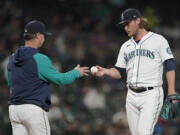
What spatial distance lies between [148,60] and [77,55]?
483 cm

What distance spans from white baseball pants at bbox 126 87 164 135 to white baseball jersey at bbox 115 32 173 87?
14 centimetres

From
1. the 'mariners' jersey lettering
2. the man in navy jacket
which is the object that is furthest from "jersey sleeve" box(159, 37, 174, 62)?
the man in navy jacket

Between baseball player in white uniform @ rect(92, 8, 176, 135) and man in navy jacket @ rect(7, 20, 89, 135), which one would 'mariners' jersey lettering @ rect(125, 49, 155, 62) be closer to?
baseball player in white uniform @ rect(92, 8, 176, 135)

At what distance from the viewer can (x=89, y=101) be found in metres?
10.2

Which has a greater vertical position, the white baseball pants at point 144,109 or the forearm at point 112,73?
the forearm at point 112,73

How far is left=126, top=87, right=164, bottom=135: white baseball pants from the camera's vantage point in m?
5.75

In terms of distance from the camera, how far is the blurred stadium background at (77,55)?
962 cm

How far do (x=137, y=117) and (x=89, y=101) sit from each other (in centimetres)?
429

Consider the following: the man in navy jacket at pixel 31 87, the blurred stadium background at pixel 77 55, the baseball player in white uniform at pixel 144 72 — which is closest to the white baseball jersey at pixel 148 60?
the baseball player in white uniform at pixel 144 72

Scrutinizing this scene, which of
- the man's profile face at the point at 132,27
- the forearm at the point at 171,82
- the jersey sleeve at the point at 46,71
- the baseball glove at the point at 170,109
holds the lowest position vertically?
the baseball glove at the point at 170,109

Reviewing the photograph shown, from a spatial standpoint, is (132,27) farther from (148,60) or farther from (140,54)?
(148,60)

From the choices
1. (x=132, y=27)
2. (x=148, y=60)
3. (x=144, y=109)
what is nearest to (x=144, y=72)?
(x=148, y=60)

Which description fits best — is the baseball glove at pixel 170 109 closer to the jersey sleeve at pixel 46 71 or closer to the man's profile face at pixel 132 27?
the man's profile face at pixel 132 27

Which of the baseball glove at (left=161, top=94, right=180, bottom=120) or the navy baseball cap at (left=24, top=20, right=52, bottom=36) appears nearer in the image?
the navy baseball cap at (left=24, top=20, right=52, bottom=36)
